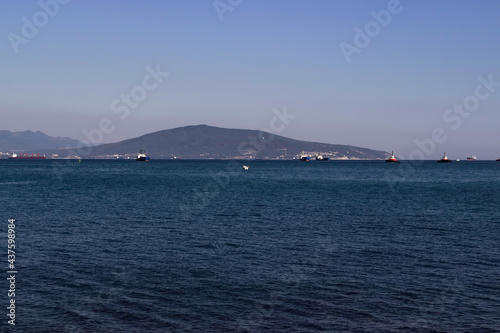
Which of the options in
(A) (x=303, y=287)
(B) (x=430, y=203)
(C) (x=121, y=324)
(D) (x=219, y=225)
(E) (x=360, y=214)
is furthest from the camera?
(B) (x=430, y=203)

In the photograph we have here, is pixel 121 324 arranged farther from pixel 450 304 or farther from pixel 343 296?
pixel 450 304

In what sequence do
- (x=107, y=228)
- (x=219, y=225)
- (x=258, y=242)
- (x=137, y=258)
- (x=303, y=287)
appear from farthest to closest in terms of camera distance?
(x=219, y=225) → (x=107, y=228) → (x=258, y=242) → (x=137, y=258) → (x=303, y=287)

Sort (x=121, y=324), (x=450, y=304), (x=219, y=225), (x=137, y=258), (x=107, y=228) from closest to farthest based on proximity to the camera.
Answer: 1. (x=121, y=324)
2. (x=450, y=304)
3. (x=137, y=258)
4. (x=107, y=228)
5. (x=219, y=225)

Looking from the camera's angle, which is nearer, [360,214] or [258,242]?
[258,242]

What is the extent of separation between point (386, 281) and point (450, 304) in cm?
542

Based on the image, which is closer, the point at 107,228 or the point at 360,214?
the point at 107,228

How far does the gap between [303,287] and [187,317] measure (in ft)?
30.3

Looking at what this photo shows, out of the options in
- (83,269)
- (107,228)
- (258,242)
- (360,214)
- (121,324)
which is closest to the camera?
(121,324)

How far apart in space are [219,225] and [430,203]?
51577 millimetres

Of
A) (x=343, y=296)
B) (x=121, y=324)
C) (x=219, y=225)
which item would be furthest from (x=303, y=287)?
(x=219, y=225)

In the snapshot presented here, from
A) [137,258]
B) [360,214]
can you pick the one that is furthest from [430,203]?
[137,258]

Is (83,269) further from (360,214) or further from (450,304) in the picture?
(360,214)

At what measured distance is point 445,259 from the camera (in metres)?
42.0

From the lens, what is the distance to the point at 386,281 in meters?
34.7
